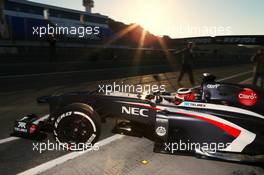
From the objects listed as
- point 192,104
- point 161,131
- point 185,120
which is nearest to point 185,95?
point 192,104

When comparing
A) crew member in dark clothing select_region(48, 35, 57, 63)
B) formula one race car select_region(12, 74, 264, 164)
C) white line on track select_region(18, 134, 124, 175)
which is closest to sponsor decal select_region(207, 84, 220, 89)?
formula one race car select_region(12, 74, 264, 164)

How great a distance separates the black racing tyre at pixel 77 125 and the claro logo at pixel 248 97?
→ 2122 mm

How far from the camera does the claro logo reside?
404cm

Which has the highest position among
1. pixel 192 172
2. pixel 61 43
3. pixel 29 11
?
pixel 29 11

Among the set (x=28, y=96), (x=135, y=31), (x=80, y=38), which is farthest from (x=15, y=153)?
(x=135, y=31)

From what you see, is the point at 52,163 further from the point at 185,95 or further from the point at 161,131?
the point at 185,95

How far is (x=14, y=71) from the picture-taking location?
12883 millimetres

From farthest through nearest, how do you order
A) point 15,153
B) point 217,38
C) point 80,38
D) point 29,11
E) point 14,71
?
point 217,38
point 80,38
point 29,11
point 14,71
point 15,153

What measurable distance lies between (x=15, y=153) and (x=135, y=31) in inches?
3532

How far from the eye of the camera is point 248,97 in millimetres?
4070

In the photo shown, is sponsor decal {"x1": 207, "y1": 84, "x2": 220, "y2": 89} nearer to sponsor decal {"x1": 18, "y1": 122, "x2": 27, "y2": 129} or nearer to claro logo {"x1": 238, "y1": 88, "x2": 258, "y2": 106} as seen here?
claro logo {"x1": 238, "y1": 88, "x2": 258, "y2": 106}

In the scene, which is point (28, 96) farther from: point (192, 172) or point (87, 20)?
point (87, 20)

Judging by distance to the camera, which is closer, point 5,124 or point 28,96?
point 5,124

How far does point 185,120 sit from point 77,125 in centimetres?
161
